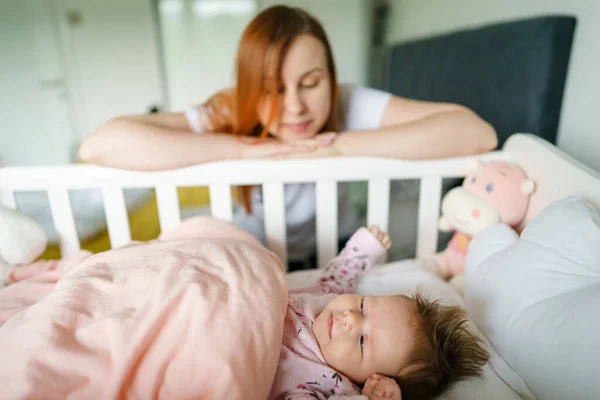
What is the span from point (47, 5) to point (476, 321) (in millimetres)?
3070

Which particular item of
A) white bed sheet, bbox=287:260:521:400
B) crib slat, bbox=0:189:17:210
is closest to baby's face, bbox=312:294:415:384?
white bed sheet, bbox=287:260:521:400

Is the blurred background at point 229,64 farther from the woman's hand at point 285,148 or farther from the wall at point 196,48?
the woman's hand at point 285,148

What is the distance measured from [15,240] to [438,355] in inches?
31.6

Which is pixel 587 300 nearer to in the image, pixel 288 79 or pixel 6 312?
pixel 288 79

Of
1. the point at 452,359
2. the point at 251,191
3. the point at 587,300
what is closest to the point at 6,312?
the point at 251,191

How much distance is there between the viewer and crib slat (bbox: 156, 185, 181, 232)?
927 mm

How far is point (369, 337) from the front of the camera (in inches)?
25.4

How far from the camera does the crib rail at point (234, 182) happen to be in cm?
90

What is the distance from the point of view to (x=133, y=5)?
9.66ft

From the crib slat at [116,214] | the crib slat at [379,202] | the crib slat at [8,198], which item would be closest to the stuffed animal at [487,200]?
the crib slat at [379,202]

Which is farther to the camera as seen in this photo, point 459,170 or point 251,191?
point 251,191

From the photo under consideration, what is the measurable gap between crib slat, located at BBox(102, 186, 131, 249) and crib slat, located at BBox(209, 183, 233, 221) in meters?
0.19

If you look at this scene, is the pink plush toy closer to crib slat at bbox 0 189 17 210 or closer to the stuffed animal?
the stuffed animal

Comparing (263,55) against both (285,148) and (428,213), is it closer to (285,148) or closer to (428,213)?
(285,148)
